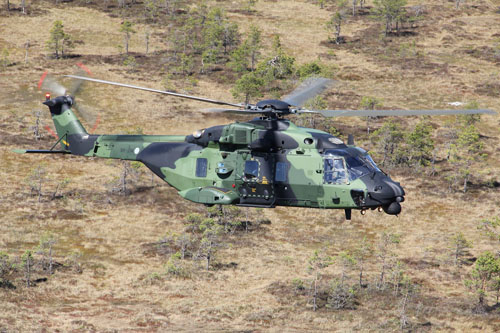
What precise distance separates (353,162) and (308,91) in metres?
3.39

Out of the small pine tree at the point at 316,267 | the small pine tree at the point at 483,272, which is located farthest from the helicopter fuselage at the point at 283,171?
the small pine tree at the point at 483,272

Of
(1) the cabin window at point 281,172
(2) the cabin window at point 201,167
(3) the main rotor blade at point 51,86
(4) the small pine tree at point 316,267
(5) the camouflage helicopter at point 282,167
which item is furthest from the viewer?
(4) the small pine tree at point 316,267

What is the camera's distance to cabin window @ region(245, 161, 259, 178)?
2467cm

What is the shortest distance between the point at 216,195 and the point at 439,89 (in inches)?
2780

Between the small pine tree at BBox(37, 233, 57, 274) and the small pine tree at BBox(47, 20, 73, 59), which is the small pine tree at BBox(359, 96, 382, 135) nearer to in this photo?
the small pine tree at BBox(37, 233, 57, 274)

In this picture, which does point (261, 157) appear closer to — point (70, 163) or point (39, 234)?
point (39, 234)

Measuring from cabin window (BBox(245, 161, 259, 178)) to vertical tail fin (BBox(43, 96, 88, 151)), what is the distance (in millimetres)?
8657

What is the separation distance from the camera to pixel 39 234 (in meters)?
53.2

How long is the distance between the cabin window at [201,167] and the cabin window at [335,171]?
4670 millimetres

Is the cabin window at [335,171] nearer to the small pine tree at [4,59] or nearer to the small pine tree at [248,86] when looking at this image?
the small pine tree at [248,86]

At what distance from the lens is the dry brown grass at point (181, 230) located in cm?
4534

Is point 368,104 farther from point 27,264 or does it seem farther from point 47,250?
point 27,264

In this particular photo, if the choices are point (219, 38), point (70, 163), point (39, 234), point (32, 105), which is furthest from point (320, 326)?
point (219, 38)

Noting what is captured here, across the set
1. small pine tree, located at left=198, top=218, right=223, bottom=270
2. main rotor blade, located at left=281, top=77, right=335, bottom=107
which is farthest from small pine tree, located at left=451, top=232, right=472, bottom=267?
main rotor blade, located at left=281, top=77, right=335, bottom=107
